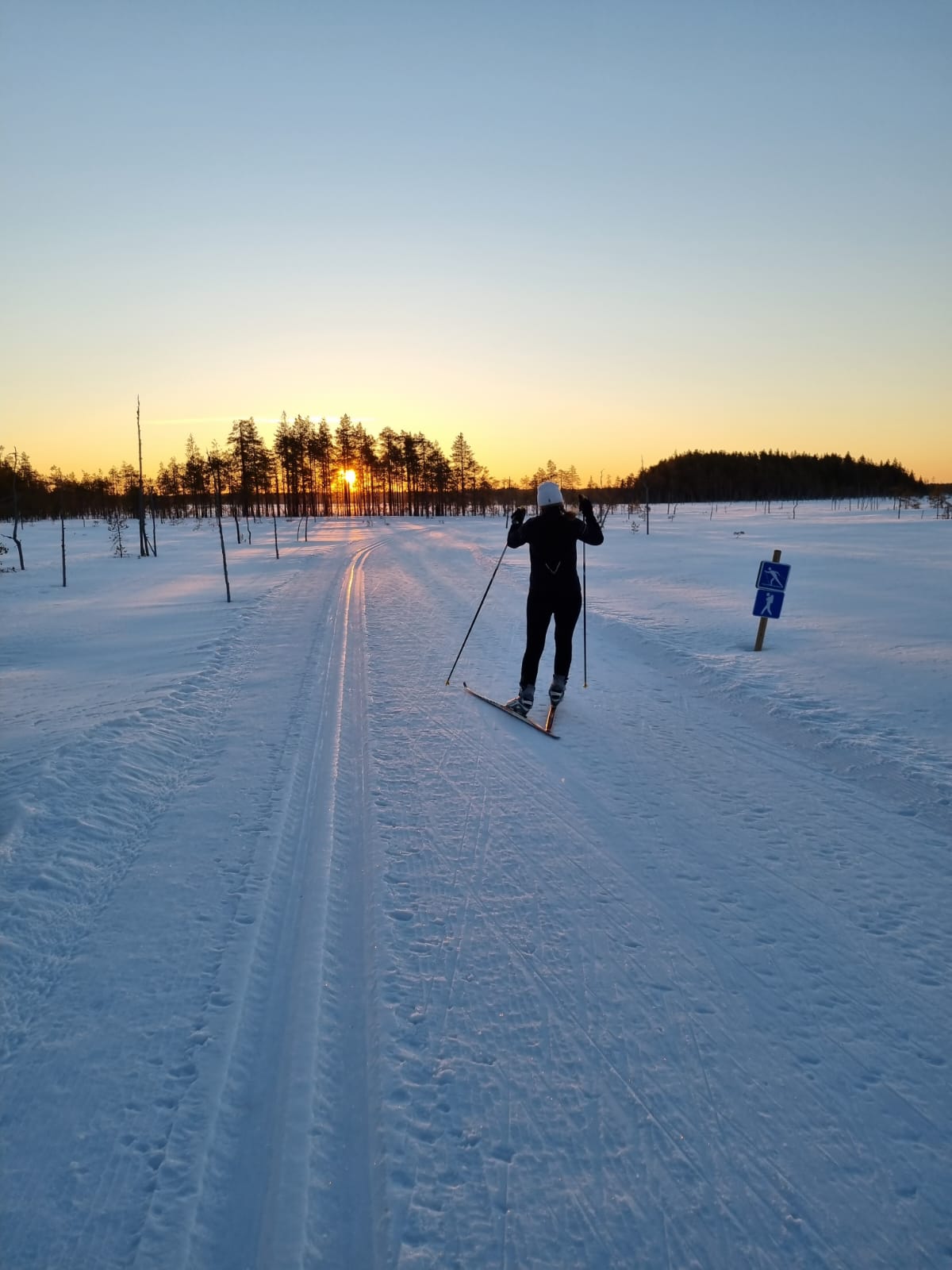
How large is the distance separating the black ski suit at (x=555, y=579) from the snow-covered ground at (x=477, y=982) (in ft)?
2.12

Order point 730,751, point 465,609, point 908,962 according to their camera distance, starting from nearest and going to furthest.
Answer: point 908,962 → point 730,751 → point 465,609

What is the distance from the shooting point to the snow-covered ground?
6.60 ft

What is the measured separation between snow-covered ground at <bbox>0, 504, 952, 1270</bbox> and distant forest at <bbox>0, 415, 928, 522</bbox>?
176 feet

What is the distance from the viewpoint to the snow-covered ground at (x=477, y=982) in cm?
201

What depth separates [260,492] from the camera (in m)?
87.3

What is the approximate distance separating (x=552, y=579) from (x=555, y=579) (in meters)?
0.02

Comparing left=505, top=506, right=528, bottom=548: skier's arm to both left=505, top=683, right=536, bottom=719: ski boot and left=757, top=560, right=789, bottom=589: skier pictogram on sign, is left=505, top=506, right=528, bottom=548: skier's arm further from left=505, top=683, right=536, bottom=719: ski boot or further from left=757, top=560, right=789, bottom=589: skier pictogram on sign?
left=757, top=560, right=789, bottom=589: skier pictogram on sign

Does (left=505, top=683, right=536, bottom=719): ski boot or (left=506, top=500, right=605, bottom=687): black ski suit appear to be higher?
(left=506, top=500, right=605, bottom=687): black ski suit

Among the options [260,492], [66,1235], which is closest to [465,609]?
[66,1235]

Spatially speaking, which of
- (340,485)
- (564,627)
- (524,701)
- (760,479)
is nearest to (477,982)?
(524,701)

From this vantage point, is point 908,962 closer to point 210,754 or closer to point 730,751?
point 730,751

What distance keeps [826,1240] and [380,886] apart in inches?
91.3

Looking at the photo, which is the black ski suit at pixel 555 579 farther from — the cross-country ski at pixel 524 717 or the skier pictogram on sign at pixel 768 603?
the skier pictogram on sign at pixel 768 603

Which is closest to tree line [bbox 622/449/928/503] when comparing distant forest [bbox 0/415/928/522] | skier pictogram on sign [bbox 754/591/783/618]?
distant forest [bbox 0/415/928/522]
